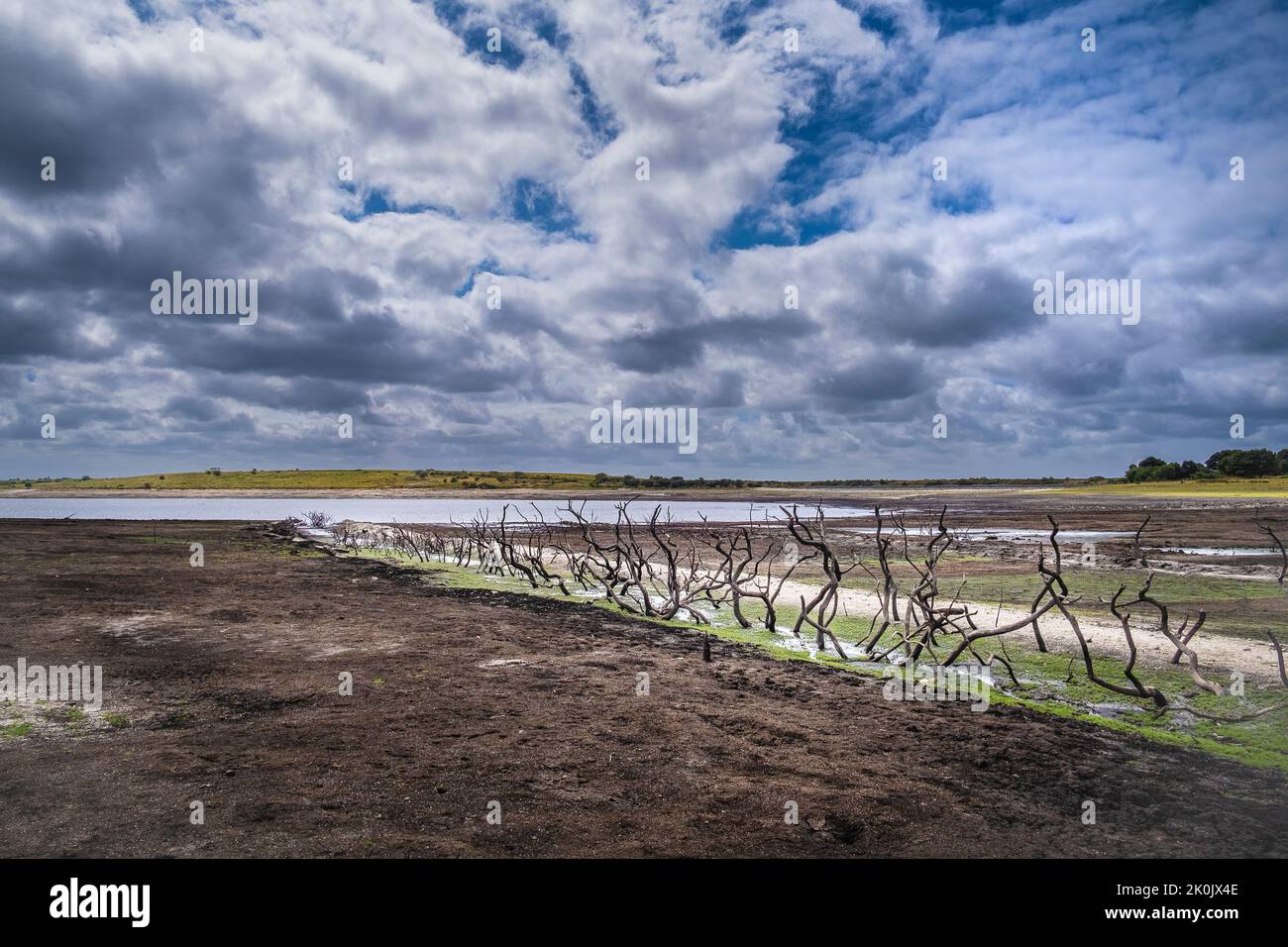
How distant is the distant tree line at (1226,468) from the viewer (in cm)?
8462

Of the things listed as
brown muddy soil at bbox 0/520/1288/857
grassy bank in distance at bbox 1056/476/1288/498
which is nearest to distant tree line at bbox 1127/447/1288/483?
grassy bank in distance at bbox 1056/476/1288/498

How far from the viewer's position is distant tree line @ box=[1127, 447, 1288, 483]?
84625 millimetres

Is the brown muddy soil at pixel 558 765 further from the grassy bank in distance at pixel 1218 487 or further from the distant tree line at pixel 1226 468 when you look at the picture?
the distant tree line at pixel 1226 468

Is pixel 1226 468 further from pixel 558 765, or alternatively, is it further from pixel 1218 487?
pixel 558 765

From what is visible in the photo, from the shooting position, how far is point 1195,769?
671 centimetres

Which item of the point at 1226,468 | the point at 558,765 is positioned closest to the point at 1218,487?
the point at 1226,468

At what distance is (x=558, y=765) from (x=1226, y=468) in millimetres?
111093

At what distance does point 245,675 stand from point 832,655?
30.7 ft

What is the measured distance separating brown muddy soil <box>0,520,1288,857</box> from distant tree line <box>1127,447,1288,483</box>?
103m

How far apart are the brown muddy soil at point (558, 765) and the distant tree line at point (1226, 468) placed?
10301cm

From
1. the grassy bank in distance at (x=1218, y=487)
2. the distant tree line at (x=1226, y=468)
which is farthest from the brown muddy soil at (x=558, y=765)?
the distant tree line at (x=1226, y=468)

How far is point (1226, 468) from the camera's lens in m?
88.1
